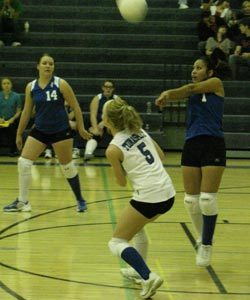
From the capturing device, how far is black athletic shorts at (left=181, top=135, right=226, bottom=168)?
7.30 m

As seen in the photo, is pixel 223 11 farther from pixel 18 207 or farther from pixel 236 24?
pixel 18 207

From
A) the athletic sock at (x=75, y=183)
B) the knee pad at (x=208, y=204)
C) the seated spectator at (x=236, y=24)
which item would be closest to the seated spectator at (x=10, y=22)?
the seated spectator at (x=236, y=24)

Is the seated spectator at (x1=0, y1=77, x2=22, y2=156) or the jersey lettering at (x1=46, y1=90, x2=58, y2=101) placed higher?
the jersey lettering at (x1=46, y1=90, x2=58, y2=101)

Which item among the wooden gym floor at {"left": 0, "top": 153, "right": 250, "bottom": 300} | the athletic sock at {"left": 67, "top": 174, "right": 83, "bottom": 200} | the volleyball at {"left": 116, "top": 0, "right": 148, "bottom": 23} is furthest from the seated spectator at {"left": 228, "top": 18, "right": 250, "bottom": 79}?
the athletic sock at {"left": 67, "top": 174, "right": 83, "bottom": 200}

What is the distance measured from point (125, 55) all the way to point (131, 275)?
12.6 m

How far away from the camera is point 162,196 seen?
6.28m

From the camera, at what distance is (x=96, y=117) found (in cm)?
1588

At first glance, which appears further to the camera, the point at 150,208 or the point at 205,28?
the point at 205,28

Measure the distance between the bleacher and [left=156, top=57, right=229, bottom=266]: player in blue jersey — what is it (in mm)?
9132

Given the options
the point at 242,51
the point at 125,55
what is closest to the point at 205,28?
the point at 242,51

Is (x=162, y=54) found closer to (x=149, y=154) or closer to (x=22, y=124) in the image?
(x=22, y=124)

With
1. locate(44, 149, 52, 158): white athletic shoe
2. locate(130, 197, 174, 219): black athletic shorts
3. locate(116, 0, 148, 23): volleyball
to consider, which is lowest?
locate(44, 149, 52, 158): white athletic shoe

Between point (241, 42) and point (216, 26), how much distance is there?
2.95 ft

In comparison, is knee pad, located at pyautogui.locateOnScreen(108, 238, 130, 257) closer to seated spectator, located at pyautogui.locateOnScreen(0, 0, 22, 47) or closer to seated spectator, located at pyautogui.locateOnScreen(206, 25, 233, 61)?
seated spectator, located at pyautogui.locateOnScreen(206, 25, 233, 61)
